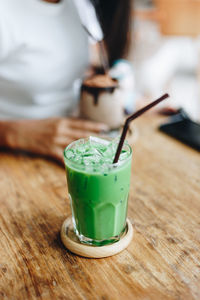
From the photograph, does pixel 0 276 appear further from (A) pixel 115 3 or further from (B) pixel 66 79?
(A) pixel 115 3

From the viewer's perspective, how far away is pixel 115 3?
163 centimetres

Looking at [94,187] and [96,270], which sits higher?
[94,187]

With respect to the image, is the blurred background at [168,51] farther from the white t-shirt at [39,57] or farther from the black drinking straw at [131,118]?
the black drinking straw at [131,118]

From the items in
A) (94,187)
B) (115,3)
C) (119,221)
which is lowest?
(119,221)

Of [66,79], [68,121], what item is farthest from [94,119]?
[66,79]

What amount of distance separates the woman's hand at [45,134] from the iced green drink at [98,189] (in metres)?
0.40

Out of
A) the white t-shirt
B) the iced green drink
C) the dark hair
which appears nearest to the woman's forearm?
the white t-shirt

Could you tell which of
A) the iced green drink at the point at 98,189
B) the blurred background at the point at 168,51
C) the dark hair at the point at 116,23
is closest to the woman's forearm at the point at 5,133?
the iced green drink at the point at 98,189

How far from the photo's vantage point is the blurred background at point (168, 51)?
9.95ft

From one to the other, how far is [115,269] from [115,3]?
1.42 metres

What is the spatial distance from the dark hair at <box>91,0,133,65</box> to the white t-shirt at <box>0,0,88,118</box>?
0.13 m

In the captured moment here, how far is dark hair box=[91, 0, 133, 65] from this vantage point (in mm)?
1614

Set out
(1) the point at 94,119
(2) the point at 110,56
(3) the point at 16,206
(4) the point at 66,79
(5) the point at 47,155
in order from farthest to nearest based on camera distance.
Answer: (2) the point at 110,56
(4) the point at 66,79
(1) the point at 94,119
(5) the point at 47,155
(3) the point at 16,206

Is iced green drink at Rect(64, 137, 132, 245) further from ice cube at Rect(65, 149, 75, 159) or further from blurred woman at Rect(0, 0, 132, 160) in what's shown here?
blurred woman at Rect(0, 0, 132, 160)
